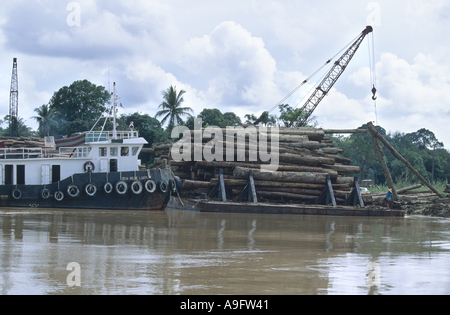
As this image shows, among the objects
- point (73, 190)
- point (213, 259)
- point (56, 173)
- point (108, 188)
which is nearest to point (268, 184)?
point (108, 188)

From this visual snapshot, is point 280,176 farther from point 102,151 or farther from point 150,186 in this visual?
point 102,151

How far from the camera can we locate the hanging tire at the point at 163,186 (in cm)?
1912

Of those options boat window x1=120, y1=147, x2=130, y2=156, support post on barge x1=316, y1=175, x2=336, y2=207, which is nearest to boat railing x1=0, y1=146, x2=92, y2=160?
boat window x1=120, y1=147, x2=130, y2=156

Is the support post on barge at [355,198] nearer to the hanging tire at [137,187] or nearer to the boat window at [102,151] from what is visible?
the hanging tire at [137,187]

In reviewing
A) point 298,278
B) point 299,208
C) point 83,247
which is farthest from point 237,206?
point 298,278

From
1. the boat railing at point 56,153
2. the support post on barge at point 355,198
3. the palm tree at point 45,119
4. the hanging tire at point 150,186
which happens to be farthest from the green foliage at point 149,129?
the support post on barge at point 355,198

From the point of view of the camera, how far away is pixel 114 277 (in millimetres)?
6582

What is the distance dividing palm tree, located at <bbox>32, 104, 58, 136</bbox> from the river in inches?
1506
